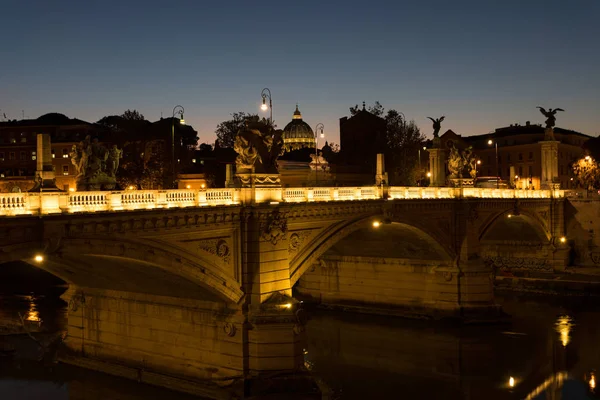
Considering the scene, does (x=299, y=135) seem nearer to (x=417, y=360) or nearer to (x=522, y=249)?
(x=522, y=249)

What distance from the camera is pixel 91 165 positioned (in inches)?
799

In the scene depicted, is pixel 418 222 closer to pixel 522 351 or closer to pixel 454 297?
pixel 454 297

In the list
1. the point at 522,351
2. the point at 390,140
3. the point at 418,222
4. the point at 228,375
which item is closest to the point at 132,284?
the point at 228,375

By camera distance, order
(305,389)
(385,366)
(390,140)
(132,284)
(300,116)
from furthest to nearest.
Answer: (300,116)
(390,140)
(385,366)
(132,284)
(305,389)

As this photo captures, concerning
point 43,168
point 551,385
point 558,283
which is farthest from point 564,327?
point 43,168

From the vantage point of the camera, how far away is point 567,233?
53344 millimetres

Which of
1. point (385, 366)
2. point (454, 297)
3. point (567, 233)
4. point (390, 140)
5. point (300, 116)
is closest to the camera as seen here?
point (385, 366)

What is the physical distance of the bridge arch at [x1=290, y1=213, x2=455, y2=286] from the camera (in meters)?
27.0

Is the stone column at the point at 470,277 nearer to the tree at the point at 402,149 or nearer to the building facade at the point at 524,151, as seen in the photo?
the tree at the point at 402,149

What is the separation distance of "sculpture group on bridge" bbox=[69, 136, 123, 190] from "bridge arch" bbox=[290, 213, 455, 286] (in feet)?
27.8

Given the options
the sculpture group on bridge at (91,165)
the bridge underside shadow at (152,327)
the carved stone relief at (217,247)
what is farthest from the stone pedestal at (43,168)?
the carved stone relief at (217,247)

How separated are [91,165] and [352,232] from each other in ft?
52.5

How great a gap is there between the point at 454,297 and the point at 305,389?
1624 centimetres

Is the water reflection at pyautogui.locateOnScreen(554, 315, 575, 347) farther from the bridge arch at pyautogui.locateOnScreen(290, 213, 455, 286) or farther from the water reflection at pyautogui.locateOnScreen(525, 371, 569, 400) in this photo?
the bridge arch at pyautogui.locateOnScreen(290, 213, 455, 286)
